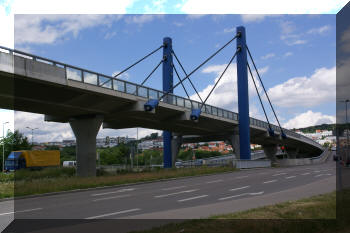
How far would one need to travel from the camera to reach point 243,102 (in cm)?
5112

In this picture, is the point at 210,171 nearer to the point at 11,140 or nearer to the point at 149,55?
the point at 149,55

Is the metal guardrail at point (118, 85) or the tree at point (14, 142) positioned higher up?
the metal guardrail at point (118, 85)

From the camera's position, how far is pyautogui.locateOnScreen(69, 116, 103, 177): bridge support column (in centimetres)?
3109

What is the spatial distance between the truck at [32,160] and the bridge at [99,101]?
38.5ft

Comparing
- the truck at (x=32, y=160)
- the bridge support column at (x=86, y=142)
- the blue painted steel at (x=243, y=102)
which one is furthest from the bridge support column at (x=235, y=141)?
the bridge support column at (x=86, y=142)

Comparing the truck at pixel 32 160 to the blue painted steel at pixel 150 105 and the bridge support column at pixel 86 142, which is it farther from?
the blue painted steel at pixel 150 105

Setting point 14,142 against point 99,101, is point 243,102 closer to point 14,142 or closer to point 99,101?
point 99,101

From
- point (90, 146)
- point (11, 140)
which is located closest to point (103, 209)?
point (90, 146)

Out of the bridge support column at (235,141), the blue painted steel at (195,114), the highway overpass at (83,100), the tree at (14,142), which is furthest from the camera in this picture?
the tree at (14,142)

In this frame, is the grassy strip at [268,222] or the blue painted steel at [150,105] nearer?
the grassy strip at [268,222]

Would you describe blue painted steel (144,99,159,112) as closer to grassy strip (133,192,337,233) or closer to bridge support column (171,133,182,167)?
grassy strip (133,192,337,233)

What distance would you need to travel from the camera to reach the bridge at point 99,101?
22422 mm

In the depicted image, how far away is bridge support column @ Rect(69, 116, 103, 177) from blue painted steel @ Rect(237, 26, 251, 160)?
24.1 m

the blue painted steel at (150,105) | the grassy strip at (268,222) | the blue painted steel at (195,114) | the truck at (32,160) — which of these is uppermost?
the blue painted steel at (150,105)
